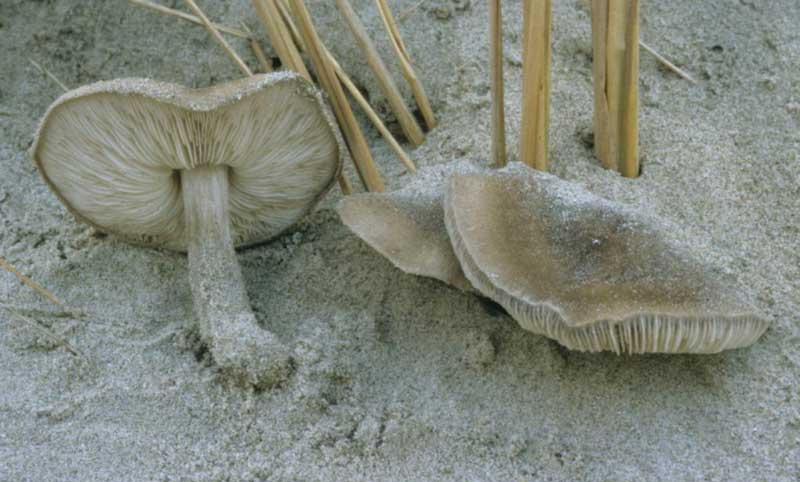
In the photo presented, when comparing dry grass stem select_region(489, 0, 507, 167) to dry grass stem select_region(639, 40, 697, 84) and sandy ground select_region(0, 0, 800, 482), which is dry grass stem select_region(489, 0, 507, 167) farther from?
dry grass stem select_region(639, 40, 697, 84)

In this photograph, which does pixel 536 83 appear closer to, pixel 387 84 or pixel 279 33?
pixel 387 84

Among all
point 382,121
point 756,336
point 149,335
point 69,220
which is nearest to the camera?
point 756,336

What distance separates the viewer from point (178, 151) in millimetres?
1813

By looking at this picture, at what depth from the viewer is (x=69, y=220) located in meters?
2.20

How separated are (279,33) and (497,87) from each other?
56 cm

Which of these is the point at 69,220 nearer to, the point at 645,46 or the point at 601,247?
the point at 601,247

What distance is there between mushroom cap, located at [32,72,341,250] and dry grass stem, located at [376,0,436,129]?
0.40 metres

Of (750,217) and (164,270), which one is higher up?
(164,270)

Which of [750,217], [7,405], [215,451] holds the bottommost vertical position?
[750,217]

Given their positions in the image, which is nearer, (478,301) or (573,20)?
(478,301)

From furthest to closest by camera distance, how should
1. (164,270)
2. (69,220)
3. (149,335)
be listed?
(69,220) → (164,270) → (149,335)

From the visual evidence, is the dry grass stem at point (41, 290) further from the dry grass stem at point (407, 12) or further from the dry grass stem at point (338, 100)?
the dry grass stem at point (407, 12)

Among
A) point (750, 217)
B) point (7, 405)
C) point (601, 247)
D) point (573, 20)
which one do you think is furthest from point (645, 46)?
point (7, 405)

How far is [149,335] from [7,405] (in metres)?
0.32
